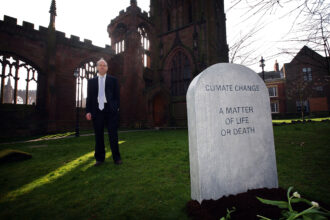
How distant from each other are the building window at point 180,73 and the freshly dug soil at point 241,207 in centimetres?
1598

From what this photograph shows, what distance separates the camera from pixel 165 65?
1906 centimetres

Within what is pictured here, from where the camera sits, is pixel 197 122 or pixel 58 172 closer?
pixel 197 122

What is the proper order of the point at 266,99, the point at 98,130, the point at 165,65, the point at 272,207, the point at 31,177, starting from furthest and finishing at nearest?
the point at 165,65
the point at 98,130
the point at 31,177
the point at 266,99
the point at 272,207

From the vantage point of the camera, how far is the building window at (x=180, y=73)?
58.7 ft

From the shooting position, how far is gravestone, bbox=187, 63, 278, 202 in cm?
187

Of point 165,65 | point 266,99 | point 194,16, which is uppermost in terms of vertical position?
point 194,16

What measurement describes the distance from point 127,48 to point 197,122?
1788 cm

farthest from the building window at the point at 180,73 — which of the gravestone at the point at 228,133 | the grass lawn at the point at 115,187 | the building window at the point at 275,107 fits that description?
the building window at the point at 275,107

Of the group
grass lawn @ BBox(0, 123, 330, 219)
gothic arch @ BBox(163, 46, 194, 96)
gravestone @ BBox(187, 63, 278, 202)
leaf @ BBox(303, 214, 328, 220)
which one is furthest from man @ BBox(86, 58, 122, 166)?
gothic arch @ BBox(163, 46, 194, 96)

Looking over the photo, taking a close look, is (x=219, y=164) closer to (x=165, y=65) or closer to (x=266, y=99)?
(x=266, y=99)

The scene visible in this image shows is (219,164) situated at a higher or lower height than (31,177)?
higher

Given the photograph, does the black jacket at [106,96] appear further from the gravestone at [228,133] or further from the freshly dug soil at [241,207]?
the freshly dug soil at [241,207]

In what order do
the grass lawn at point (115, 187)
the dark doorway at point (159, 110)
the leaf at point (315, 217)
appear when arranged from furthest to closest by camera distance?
the dark doorway at point (159, 110) → the grass lawn at point (115, 187) → the leaf at point (315, 217)

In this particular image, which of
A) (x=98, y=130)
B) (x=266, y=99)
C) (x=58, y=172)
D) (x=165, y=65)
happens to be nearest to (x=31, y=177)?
(x=58, y=172)
